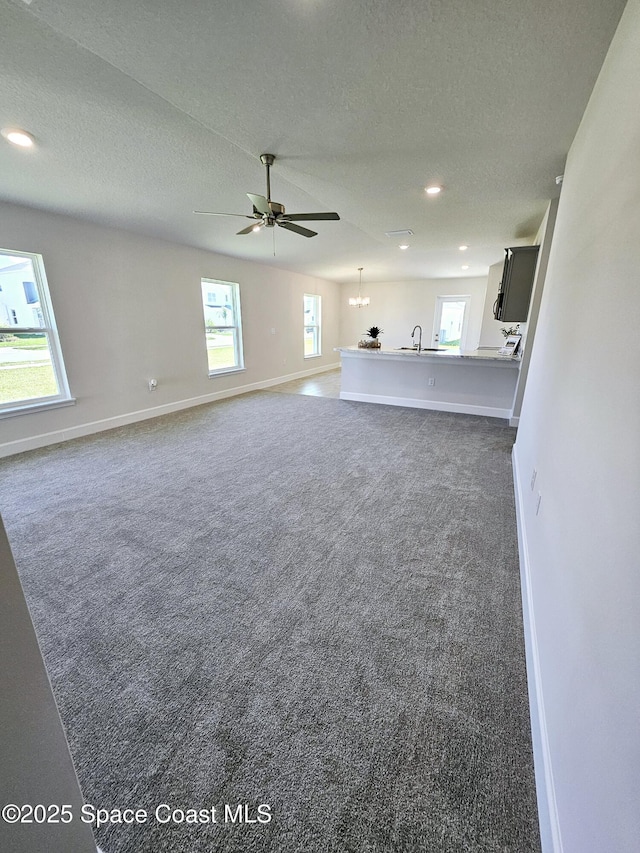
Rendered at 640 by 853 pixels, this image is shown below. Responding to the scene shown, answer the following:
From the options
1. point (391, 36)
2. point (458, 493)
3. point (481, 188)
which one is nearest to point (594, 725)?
point (458, 493)

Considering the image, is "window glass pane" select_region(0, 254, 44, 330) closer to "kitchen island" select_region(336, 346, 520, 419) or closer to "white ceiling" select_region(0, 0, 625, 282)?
"white ceiling" select_region(0, 0, 625, 282)

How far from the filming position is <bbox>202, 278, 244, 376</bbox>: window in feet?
18.9

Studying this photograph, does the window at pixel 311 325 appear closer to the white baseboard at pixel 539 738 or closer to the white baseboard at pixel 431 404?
the white baseboard at pixel 431 404

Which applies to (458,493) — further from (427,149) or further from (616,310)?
(427,149)

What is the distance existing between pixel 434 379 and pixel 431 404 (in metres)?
0.40

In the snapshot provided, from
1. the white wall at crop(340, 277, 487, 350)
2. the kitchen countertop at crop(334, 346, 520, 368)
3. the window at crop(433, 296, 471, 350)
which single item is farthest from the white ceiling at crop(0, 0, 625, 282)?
the window at crop(433, 296, 471, 350)

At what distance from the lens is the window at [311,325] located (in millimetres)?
8391

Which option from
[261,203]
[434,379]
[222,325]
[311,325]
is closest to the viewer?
[261,203]

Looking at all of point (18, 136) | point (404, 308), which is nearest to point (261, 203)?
point (18, 136)

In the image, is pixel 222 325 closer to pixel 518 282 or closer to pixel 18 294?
pixel 18 294

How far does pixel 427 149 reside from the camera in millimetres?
2381

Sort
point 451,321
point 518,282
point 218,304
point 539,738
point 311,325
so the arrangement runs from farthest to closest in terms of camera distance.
Answer: point 451,321, point 311,325, point 218,304, point 518,282, point 539,738

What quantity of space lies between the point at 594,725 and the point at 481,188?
3768 millimetres

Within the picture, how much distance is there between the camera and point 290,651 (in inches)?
56.8
